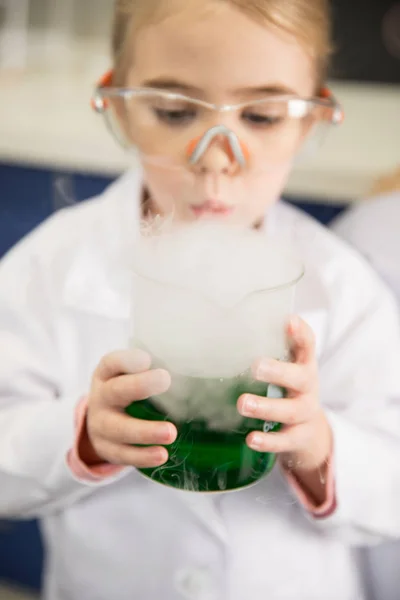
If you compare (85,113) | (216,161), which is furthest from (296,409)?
(85,113)

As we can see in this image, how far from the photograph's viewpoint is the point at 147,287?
0.87ft

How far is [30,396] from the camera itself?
1.31ft

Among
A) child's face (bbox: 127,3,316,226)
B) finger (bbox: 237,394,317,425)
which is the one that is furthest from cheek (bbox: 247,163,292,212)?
finger (bbox: 237,394,317,425)

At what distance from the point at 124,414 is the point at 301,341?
9cm

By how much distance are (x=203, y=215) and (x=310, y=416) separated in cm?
11

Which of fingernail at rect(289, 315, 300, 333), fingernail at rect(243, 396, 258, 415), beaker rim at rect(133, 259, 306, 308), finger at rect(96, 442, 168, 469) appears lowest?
finger at rect(96, 442, 168, 469)

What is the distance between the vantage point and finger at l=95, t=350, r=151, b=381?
275 mm

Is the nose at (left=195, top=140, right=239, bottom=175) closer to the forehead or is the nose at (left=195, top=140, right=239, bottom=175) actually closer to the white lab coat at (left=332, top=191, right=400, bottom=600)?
the forehead

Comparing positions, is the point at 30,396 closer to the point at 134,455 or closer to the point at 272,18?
the point at 134,455

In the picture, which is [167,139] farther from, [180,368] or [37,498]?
[37,498]

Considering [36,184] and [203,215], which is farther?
[36,184]

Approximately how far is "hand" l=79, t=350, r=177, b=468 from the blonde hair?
0.16m

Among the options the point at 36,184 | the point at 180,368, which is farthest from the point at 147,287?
the point at 36,184

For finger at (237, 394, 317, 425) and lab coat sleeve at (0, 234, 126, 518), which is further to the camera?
lab coat sleeve at (0, 234, 126, 518)
